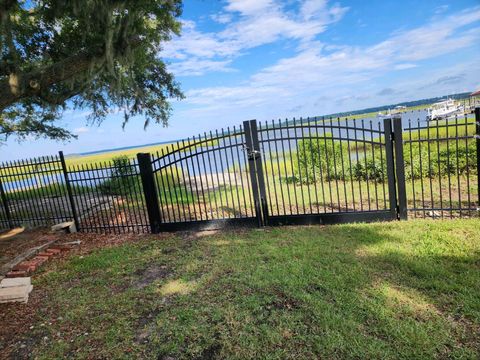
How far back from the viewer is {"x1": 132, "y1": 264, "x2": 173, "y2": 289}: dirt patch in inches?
171

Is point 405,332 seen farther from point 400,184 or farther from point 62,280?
point 62,280

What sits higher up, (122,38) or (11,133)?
(122,38)

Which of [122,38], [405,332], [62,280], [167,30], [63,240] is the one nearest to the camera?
[405,332]

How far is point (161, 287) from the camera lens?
4.14 metres

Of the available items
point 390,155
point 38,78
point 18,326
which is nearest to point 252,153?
point 390,155

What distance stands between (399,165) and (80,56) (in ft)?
19.9

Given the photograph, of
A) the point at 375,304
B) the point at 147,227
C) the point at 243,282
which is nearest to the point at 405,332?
the point at 375,304

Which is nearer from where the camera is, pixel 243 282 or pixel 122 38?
pixel 243 282

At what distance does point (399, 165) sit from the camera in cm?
530

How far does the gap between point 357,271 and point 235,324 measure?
1.73m

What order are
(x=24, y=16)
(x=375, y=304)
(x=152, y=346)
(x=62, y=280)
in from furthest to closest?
(x=24, y=16) < (x=62, y=280) < (x=375, y=304) < (x=152, y=346)

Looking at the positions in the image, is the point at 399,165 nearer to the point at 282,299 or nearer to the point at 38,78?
the point at 282,299

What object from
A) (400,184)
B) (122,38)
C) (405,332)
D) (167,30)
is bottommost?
(405,332)

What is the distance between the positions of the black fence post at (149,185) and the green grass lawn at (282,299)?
1.36m
